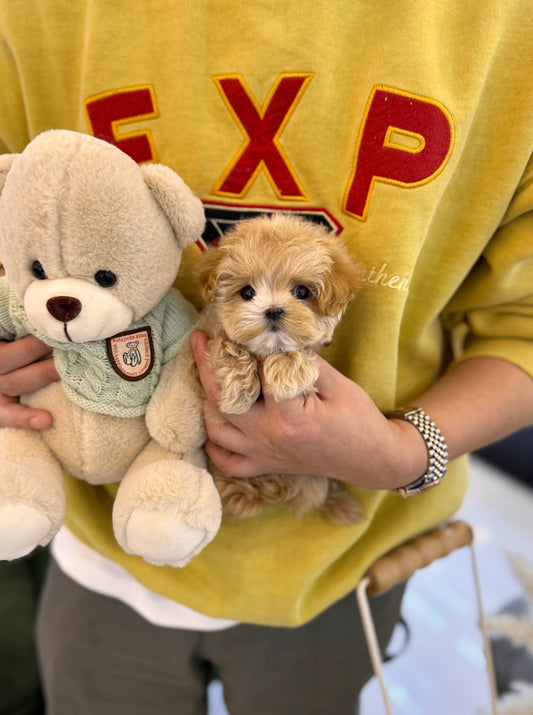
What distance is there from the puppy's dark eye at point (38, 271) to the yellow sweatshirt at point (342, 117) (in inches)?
7.9

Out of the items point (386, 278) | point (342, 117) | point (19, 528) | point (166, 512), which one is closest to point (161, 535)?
point (166, 512)

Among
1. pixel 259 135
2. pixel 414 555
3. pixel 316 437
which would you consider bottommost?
pixel 414 555

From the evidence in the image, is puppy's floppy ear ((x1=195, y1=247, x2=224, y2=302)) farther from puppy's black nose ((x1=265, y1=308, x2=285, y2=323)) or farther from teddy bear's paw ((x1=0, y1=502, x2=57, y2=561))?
teddy bear's paw ((x1=0, y1=502, x2=57, y2=561))

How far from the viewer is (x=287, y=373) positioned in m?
0.50

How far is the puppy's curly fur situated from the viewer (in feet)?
1.62

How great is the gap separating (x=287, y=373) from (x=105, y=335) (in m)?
0.19

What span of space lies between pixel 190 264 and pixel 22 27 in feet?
1.08

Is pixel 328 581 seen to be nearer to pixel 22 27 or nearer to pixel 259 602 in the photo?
pixel 259 602

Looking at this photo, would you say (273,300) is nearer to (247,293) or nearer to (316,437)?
(247,293)

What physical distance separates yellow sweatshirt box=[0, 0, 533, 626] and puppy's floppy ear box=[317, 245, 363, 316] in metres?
0.08

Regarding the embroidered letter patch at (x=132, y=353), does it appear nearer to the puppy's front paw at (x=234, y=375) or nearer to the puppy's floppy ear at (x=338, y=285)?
the puppy's front paw at (x=234, y=375)

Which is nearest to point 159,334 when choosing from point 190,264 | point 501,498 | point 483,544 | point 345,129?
point 190,264

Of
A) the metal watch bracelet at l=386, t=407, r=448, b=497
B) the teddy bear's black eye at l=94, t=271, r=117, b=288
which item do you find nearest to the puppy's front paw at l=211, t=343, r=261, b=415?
the teddy bear's black eye at l=94, t=271, r=117, b=288

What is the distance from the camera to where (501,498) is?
2037 millimetres
